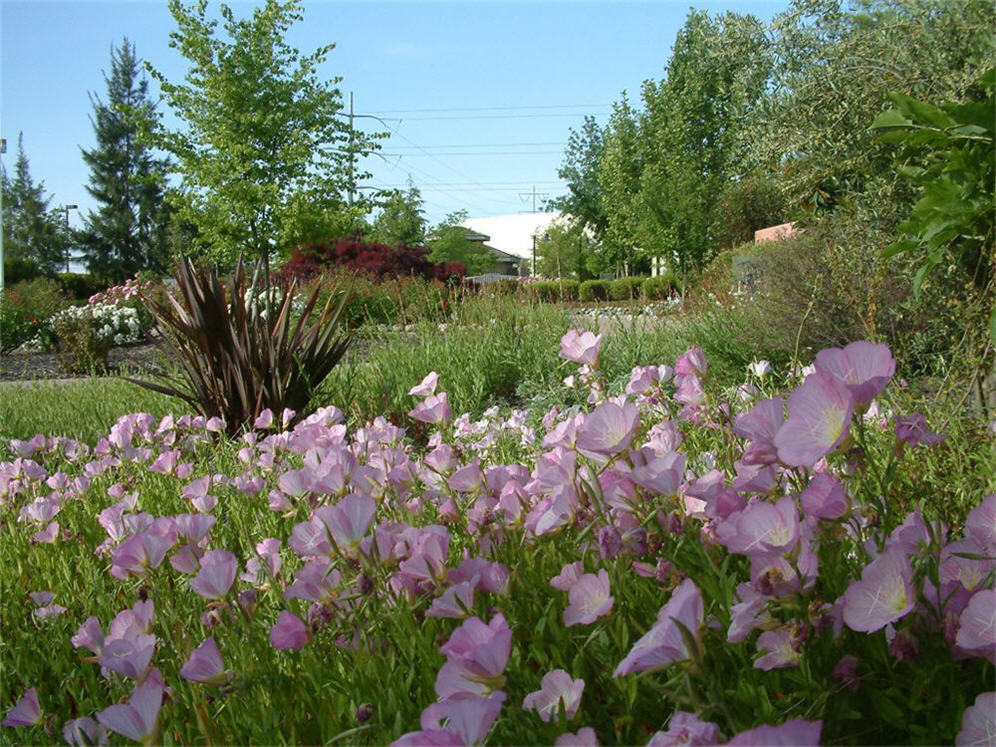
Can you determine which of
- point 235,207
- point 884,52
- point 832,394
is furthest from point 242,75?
point 832,394

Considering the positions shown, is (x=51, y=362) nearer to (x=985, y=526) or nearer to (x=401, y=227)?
(x=985, y=526)

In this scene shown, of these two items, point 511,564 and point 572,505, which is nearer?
point 572,505

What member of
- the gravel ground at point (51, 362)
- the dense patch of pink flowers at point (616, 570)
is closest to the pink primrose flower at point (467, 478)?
the dense patch of pink flowers at point (616, 570)

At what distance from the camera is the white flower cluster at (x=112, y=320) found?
12699mm

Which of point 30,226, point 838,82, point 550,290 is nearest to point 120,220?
point 30,226

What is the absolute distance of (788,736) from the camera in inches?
25.2

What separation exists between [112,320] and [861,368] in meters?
14.2

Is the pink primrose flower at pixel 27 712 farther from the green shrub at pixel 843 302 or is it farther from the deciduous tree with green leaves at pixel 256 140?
the deciduous tree with green leaves at pixel 256 140

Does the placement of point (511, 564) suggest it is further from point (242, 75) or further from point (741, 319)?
point (242, 75)

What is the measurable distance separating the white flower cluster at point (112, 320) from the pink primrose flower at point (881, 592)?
510 inches

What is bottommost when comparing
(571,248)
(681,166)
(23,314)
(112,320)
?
(112,320)

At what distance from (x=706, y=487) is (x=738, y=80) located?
7.25 m

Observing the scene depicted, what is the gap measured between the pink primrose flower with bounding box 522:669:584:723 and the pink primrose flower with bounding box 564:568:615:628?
117 millimetres

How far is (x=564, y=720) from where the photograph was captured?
0.94 m
